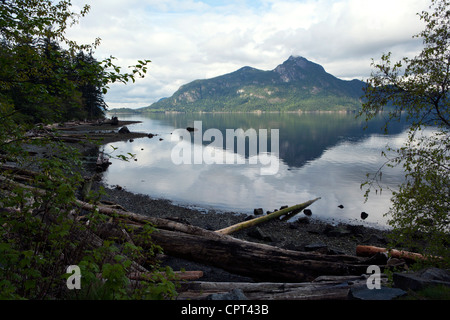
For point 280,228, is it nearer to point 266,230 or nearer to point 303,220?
point 266,230

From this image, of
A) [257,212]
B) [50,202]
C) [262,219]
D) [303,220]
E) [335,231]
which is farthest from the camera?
[257,212]

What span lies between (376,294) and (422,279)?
113cm

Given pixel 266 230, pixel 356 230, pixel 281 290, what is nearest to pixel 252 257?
pixel 281 290

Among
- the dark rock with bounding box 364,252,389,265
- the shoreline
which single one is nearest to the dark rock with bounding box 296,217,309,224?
the shoreline

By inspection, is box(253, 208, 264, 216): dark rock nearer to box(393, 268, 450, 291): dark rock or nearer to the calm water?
the calm water

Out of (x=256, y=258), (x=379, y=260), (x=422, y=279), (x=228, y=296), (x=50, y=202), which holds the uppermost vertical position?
(x=50, y=202)

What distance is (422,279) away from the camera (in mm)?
5359

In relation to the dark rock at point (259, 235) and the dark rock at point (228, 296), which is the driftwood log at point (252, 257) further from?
the dark rock at point (259, 235)

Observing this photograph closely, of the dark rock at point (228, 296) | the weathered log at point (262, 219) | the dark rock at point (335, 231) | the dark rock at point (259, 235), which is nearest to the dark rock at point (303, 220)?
the weathered log at point (262, 219)

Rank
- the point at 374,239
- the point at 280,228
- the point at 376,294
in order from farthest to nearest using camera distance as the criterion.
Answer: the point at 280,228 < the point at 374,239 < the point at 376,294

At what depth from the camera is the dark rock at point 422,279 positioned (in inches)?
208
